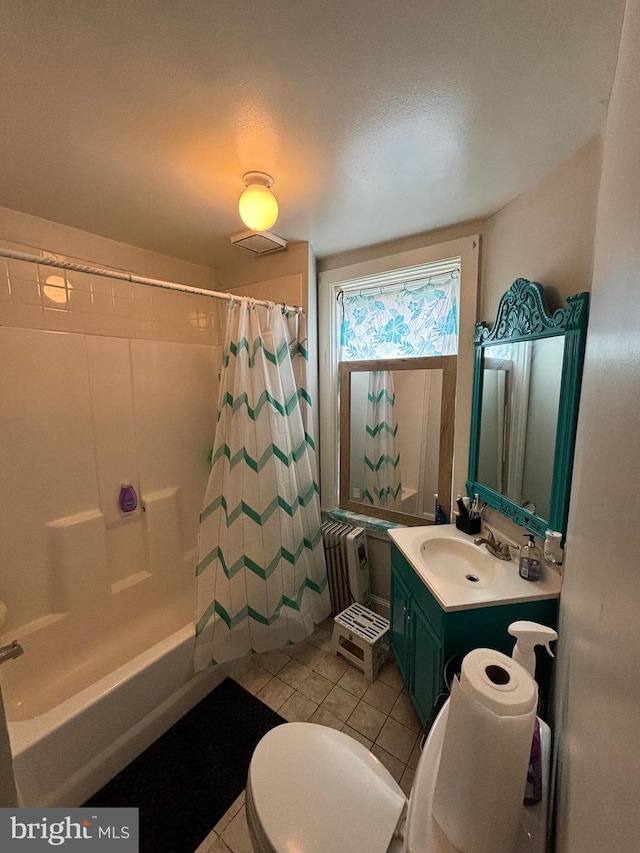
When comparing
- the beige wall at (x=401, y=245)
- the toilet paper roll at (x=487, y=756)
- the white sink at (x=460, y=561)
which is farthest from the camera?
the beige wall at (x=401, y=245)

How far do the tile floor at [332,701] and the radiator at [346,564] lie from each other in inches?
10.2

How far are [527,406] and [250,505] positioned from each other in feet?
4.28

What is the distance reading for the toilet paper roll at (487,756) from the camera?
20.7 inches

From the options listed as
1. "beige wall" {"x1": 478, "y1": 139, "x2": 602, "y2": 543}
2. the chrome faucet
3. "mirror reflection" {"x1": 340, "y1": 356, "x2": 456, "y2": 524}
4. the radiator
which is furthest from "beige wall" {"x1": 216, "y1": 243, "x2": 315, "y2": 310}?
the chrome faucet

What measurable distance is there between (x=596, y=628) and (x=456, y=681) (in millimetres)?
266

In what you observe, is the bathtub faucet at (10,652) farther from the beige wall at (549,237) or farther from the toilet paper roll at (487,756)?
the beige wall at (549,237)

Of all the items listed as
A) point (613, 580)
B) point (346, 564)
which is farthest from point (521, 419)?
point (346, 564)

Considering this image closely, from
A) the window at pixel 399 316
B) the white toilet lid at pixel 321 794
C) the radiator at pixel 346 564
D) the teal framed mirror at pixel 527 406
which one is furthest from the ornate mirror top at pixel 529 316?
the white toilet lid at pixel 321 794

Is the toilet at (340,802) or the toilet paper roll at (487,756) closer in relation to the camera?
the toilet paper roll at (487,756)

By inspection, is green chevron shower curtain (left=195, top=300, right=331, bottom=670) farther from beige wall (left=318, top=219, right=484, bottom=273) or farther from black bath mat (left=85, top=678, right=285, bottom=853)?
beige wall (left=318, top=219, right=484, bottom=273)

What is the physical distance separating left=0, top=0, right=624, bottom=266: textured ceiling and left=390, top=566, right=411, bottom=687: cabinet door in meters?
1.72

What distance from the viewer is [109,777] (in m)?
1.23

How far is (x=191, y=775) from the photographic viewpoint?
49.4 inches

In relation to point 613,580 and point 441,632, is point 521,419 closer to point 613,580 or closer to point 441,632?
point 441,632
